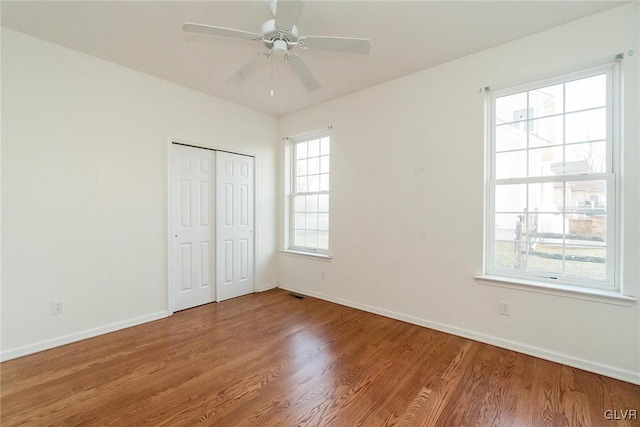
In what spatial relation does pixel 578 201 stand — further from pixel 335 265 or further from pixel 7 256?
pixel 7 256

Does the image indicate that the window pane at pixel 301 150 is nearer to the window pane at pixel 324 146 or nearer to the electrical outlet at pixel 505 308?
the window pane at pixel 324 146

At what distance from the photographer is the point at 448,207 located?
2873 millimetres

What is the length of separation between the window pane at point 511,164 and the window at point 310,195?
6.92 ft

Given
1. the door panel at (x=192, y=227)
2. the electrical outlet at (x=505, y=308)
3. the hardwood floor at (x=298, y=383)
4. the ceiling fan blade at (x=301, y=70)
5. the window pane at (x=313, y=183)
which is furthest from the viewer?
the window pane at (x=313, y=183)

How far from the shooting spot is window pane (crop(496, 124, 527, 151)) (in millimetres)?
2580

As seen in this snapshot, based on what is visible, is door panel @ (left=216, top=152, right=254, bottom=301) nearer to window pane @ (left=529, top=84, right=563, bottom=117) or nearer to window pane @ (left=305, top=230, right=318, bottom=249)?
window pane @ (left=305, top=230, right=318, bottom=249)

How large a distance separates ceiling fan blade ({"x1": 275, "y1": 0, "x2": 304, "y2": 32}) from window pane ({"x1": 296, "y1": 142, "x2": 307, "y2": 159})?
2559mm

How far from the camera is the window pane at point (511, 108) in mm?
2577

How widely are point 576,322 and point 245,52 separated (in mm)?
3694

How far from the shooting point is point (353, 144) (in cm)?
361

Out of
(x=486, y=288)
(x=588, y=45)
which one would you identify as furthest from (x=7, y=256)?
(x=588, y=45)

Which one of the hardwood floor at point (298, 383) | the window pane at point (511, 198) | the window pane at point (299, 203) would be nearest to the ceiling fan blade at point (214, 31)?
the hardwood floor at point (298, 383)

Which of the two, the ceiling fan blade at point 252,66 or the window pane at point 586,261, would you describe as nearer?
the ceiling fan blade at point 252,66

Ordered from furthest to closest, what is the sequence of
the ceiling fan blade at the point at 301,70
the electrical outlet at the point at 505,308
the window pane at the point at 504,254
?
the window pane at the point at 504,254
the electrical outlet at the point at 505,308
the ceiling fan blade at the point at 301,70
